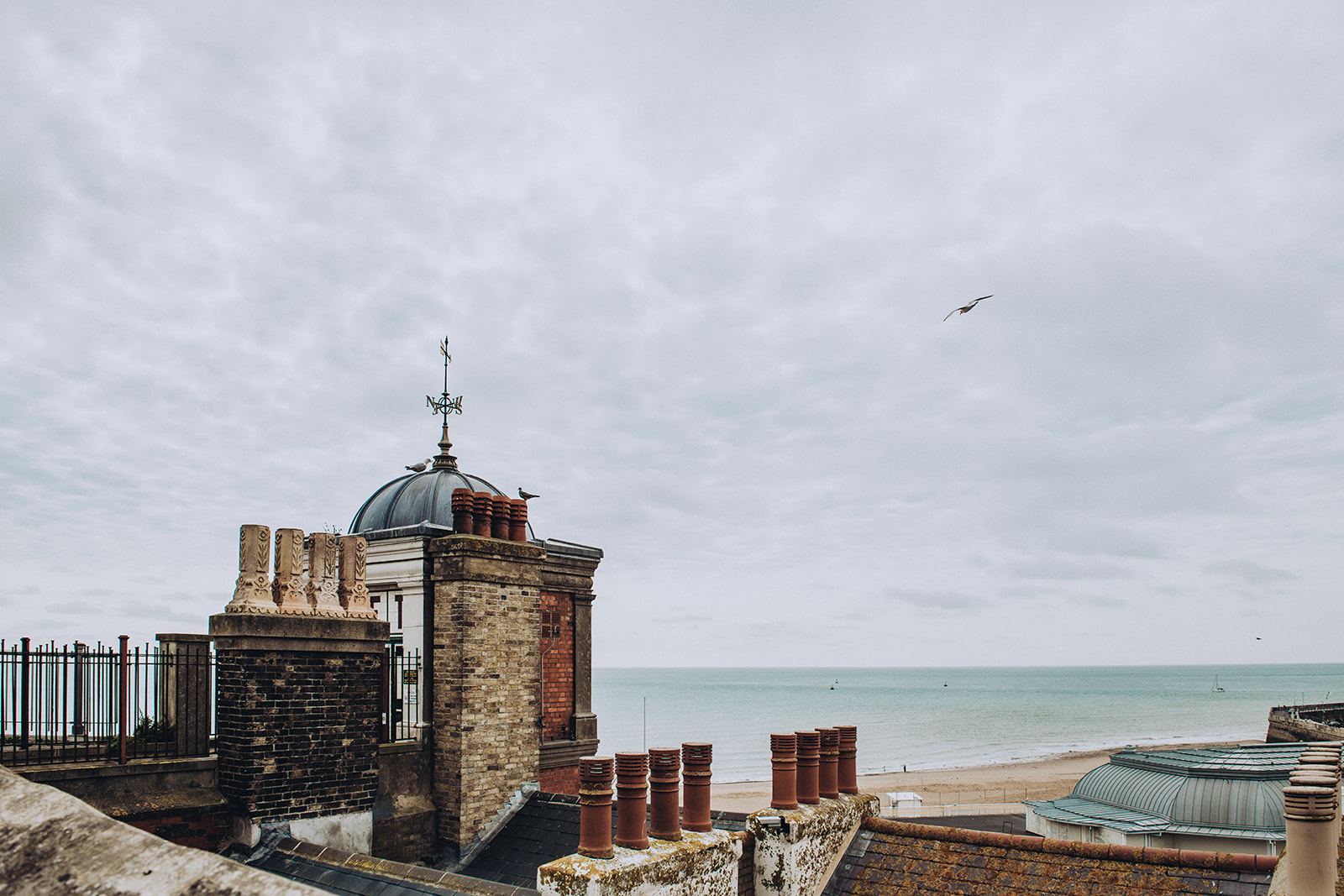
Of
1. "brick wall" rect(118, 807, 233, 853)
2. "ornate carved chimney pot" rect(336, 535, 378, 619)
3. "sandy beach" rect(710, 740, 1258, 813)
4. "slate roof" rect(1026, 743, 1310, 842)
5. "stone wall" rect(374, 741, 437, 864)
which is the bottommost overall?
"sandy beach" rect(710, 740, 1258, 813)

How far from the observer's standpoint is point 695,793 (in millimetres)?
8633

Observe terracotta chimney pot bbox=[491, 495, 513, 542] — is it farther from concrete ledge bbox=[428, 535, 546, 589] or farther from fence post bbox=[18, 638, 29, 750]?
fence post bbox=[18, 638, 29, 750]

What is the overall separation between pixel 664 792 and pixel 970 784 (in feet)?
201

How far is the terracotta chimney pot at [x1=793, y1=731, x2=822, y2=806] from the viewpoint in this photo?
9.38 metres

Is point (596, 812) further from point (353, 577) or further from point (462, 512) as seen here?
point (462, 512)

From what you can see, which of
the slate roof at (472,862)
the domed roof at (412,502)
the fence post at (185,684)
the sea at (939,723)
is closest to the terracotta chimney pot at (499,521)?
the domed roof at (412,502)

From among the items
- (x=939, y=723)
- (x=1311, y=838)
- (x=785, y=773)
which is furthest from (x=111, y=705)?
(x=939, y=723)

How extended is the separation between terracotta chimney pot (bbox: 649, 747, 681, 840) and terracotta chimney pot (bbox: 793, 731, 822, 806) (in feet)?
5.24

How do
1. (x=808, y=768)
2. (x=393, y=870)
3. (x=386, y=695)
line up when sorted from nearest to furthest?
(x=393, y=870), (x=808, y=768), (x=386, y=695)

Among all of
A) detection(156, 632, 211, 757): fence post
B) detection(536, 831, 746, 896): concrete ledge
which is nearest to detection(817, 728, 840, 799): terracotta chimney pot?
detection(536, 831, 746, 896): concrete ledge

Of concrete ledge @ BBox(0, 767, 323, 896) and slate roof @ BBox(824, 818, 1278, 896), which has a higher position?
concrete ledge @ BBox(0, 767, 323, 896)

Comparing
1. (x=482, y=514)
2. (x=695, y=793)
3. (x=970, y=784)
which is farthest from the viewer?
(x=970, y=784)

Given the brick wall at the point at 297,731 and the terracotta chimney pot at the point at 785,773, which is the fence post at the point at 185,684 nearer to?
the brick wall at the point at 297,731

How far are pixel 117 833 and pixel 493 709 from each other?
9.71 metres
